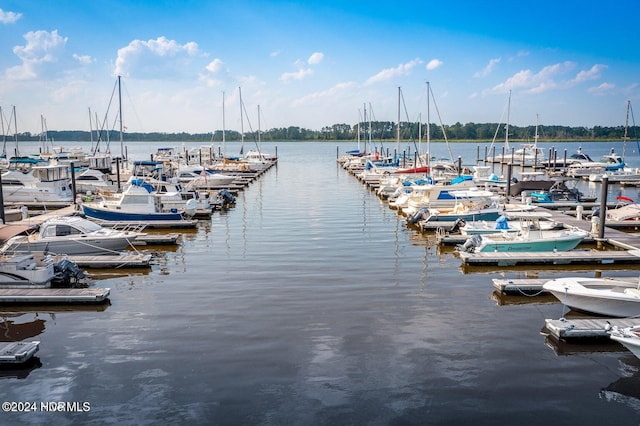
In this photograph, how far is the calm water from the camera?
34.9 feet

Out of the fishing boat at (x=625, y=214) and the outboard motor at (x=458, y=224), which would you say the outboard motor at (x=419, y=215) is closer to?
the outboard motor at (x=458, y=224)

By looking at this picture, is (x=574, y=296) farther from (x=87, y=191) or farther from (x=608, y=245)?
(x=87, y=191)

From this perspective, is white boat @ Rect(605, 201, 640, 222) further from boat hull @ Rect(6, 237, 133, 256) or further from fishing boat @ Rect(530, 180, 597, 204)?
boat hull @ Rect(6, 237, 133, 256)

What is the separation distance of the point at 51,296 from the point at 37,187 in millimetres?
26260

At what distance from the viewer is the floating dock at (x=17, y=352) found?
12266 mm

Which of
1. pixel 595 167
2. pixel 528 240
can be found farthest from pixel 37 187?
pixel 595 167

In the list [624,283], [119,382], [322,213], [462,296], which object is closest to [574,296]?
[624,283]

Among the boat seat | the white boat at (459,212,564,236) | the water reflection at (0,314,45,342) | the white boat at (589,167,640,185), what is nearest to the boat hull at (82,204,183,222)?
the water reflection at (0,314,45,342)

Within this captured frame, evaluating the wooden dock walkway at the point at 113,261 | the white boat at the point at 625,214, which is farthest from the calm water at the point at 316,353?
the white boat at the point at 625,214

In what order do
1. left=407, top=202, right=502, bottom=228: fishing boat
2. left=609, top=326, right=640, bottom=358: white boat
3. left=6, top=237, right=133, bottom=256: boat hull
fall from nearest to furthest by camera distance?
left=609, top=326, right=640, bottom=358: white boat
left=6, top=237, right=133, bottom=256: boat hull
left=407, top=202, right=502, bottom=228: fishing boat

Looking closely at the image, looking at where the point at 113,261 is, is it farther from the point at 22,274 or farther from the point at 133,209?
the point at 133,209

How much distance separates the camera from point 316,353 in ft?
43.0

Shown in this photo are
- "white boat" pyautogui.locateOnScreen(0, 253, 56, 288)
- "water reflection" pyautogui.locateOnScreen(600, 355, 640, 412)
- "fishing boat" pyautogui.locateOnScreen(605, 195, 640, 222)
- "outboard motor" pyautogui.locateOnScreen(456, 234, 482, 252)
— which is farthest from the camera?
"fishing boat" pyautogui.locateOnScreen(605, 195, 640, 222)

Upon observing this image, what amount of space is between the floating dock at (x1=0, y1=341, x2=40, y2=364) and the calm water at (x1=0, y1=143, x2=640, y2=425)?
1.24 ft
